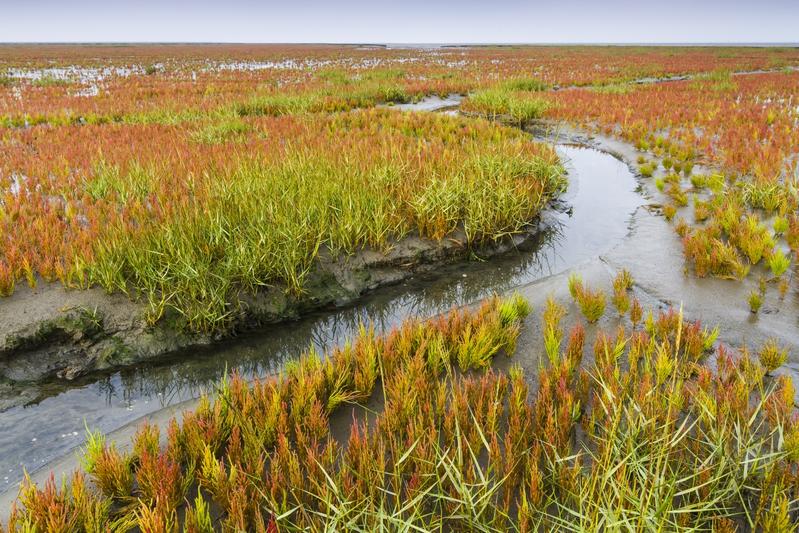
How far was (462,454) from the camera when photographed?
111 inches

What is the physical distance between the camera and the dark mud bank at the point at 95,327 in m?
4.27

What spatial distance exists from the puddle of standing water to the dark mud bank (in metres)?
0.15

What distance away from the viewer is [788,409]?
2971mm

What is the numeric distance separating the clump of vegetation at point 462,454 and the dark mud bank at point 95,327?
60.3 inches

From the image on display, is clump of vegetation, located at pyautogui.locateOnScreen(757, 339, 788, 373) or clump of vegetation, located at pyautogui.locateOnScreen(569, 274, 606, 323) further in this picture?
clump of vegetation, located at pyautogui.locateOnScreen(569, 274, 606, 323)

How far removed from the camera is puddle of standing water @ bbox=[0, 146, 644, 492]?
11.5 feet

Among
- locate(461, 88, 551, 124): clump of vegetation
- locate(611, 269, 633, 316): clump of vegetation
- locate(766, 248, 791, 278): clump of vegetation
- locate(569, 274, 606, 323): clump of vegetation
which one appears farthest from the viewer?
locate(461, 88, 551, 124): clump of vegetation

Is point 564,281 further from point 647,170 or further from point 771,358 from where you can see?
→ point 647,170

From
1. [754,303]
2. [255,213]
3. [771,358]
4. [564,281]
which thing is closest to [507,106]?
[564,281]

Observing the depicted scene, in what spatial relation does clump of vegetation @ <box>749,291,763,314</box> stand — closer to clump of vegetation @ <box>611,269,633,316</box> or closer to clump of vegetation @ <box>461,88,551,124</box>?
clump of vegetation @ <box>611,269,633,316</box>

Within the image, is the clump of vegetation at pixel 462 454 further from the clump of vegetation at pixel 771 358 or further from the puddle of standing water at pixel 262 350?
the puddle of standing water at pixel 262 350

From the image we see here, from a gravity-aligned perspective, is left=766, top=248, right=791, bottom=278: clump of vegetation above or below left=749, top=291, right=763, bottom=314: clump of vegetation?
above

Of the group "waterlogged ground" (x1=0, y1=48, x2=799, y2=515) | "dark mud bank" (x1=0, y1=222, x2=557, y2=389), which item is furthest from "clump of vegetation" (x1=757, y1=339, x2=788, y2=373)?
"dark mud bank" (x1=0, y1=222, x2=557, y2=389)

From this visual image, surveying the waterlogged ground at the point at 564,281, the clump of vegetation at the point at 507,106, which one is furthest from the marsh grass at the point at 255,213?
the clump of vegetation at the point at 507,106
